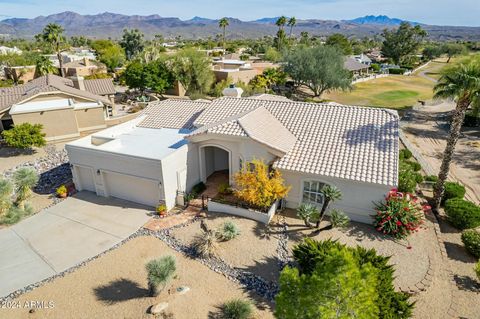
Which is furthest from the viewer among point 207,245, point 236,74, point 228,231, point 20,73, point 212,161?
point 20,73

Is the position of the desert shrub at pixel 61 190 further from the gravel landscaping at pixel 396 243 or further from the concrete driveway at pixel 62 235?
the gravel landscaping at pixel 396 243

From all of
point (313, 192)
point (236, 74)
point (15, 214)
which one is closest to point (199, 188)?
point (313, 192)

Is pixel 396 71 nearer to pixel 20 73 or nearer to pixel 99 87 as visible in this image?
pixel 99 87

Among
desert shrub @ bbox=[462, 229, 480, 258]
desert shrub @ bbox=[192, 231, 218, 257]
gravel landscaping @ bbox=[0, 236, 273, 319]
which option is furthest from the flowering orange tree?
desert shrub @ bbox=[462, 229, 480, 258]

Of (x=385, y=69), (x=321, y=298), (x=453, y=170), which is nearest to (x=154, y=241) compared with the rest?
(x=321, y=298)

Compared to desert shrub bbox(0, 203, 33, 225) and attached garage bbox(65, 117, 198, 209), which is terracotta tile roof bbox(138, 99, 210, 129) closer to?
attached garage bbox(65, 117, 198, 209)

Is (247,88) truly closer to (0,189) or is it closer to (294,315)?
(0,189)

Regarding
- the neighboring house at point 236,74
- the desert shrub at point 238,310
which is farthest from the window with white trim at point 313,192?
the neighboring house at point 236,74
